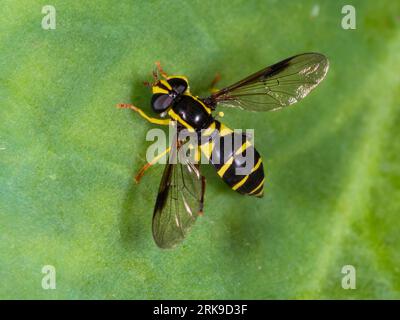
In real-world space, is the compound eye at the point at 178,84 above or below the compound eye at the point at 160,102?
above

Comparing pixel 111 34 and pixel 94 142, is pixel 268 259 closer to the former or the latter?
pixel 94 142

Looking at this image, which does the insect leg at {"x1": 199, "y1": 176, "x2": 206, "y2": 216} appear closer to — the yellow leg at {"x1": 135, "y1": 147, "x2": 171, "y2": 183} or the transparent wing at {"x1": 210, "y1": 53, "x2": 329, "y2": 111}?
the yellow leg at {"x1": 135, "y1": 147, "x2": 171, "y2": 183}

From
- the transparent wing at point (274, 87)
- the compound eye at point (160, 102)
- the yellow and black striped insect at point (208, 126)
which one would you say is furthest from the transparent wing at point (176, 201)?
the transparent wing at point (274, 87)

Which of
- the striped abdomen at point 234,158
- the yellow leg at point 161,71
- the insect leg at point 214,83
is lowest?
the striped abdomen at point 234,158

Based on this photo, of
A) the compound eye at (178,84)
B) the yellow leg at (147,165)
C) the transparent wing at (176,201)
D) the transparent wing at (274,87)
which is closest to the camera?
the transparent wing at (176,201)

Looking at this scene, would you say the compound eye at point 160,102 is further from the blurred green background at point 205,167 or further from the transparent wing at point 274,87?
the transparent wing at point 274,87

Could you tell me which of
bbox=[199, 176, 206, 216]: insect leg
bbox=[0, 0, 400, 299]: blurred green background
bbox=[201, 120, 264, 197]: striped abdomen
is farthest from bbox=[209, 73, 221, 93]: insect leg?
bbox=[199, 176, 206, 216]: insect leg

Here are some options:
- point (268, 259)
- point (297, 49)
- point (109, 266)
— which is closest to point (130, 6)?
point (297, 49)

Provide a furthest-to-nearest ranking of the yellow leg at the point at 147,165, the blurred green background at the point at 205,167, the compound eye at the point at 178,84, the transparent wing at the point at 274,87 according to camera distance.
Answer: the transparent wing at the point at 274,87, the compound eye at the point at 178,84, the yellow leg at the point at 147,165, the blurred green background at the point at 205,167
